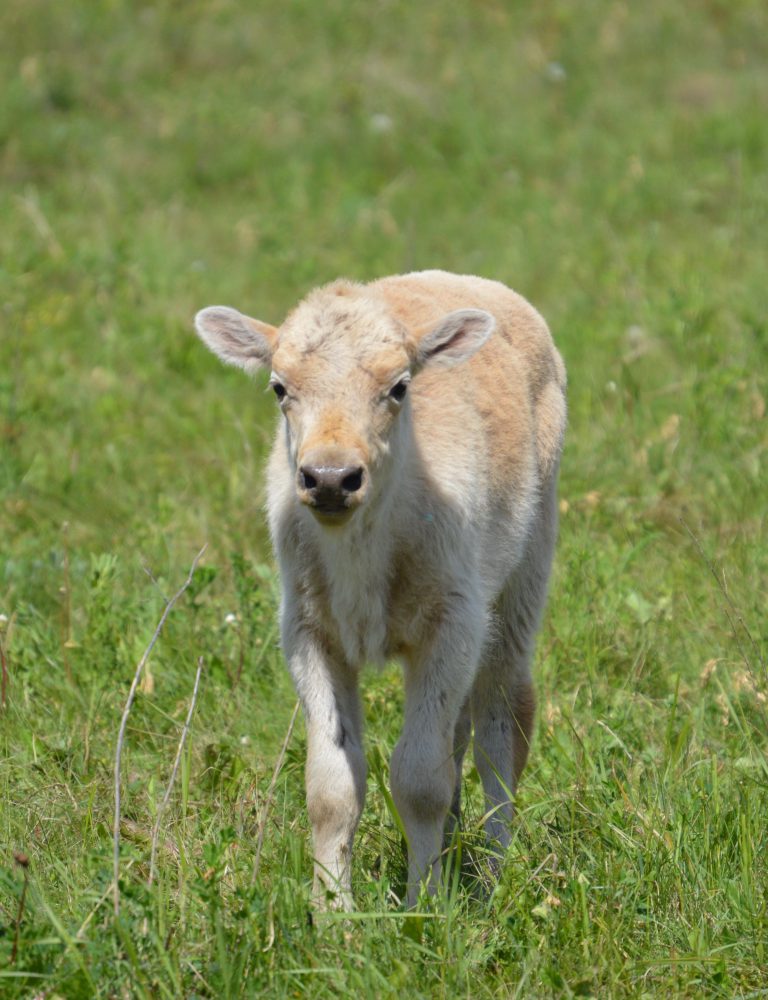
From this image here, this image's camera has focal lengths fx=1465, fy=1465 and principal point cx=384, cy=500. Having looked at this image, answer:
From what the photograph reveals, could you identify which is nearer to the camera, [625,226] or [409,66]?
[625,226]

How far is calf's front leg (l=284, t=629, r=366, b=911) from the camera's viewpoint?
4867mm

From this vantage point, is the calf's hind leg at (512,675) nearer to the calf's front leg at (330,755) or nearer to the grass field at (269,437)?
the grass field at (269,437)

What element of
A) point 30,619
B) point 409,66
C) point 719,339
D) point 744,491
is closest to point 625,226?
point 719,339

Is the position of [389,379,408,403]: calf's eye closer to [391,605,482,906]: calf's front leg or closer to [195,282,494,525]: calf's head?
[195,282,494,525]: calf's head

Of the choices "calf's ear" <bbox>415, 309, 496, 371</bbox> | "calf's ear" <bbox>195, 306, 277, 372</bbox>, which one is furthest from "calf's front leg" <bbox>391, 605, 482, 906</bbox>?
"calf's ear" <bbox>195, 306, 277, 372</bbox>

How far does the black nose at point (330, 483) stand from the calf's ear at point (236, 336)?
3.21ft

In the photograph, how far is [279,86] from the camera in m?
15.5

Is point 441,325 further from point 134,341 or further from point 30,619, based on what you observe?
point 134,341

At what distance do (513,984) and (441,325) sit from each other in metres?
2.26

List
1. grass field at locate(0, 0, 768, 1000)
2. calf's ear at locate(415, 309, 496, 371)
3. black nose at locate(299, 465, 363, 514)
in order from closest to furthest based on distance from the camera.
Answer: grass field at locate(0, 0, 768, 1000) < black nose at locate(299, 465, 363, 514) < calf's ear at locate(415, 309, 496, 371)

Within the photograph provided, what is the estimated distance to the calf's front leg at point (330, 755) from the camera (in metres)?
4.87

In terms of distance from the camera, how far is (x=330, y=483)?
14.3 ft

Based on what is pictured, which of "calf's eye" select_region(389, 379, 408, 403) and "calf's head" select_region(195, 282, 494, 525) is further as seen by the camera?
"calf's eye" select_region(389, 379, 408, 403)

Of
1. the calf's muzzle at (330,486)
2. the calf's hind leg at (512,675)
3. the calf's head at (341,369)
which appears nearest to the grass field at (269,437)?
the calf's hind leg at (512,675)
